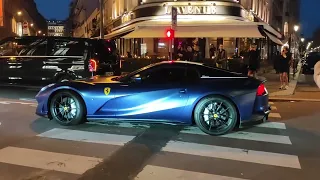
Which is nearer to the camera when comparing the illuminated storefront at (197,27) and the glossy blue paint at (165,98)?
the glossy blue paint at (165,98)

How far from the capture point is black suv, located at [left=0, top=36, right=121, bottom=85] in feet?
42.8

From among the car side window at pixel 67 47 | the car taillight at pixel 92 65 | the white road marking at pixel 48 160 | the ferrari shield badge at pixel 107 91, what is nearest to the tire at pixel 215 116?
the ferrari shield badge at pixel 107 91

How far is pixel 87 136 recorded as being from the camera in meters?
7.66

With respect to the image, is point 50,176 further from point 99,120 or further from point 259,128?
point 259,128

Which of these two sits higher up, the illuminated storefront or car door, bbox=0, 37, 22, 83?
the illuminated storefront

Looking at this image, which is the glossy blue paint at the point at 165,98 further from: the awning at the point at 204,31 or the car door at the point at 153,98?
the awning at the point at 204,31

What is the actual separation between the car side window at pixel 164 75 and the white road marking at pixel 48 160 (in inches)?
97.4

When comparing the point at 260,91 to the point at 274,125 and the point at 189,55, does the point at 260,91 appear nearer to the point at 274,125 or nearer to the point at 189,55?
the point at 274,125

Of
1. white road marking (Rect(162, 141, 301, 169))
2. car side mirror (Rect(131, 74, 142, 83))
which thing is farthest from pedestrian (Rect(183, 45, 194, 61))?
white road marking (Rect(162, 141, 301, 169))

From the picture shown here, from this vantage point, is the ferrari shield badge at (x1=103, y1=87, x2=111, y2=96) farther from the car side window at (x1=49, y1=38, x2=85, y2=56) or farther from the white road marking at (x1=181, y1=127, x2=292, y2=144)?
the car side window at (x1=49, y1=38, x2=85, y2=56)

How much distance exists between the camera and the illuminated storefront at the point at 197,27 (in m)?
20.6

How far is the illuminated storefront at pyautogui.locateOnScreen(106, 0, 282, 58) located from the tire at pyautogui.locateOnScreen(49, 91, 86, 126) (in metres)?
12.2

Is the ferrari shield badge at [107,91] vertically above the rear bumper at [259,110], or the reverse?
the ferrari shield badge at [107,91]

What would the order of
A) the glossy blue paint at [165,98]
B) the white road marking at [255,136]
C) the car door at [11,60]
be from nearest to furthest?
1. the white road marking at [255,136]
2. the glossy blue paint at [165,98]
3. the car door at [11,60]
